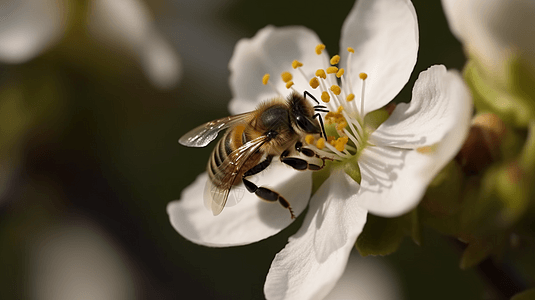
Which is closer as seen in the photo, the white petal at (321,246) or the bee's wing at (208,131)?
the white petal at (321,246)

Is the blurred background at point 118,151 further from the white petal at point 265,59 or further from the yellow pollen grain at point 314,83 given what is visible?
the yellow pollen grain at point 314,83

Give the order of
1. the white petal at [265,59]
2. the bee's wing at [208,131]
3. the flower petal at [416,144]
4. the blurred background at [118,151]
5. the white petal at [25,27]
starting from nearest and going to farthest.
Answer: the flower petal at [416,144] → the bee's wing at [208,131] → the white petal at [265,59] → the white petal at [25,27] → the blurred background at [118,151]

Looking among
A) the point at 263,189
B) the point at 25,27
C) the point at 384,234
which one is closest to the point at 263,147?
the point at 263,189

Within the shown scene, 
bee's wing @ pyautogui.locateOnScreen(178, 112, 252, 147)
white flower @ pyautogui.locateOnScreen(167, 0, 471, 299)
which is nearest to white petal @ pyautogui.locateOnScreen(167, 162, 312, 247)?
white flower @ pyautogui.locateOnScreen(167, 0, 471, 299)

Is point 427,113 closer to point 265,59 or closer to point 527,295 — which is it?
point 527,295

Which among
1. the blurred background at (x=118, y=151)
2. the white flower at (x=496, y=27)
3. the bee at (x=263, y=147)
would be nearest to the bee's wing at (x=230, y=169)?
the bee at (x=263, y=147)

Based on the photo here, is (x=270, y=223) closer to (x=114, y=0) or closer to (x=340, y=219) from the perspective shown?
(x=340, y=219)

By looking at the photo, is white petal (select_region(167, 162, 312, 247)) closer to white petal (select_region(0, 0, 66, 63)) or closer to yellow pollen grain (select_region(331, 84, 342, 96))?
yellow pollen grain (select_region(331, 84, 342, 96))
